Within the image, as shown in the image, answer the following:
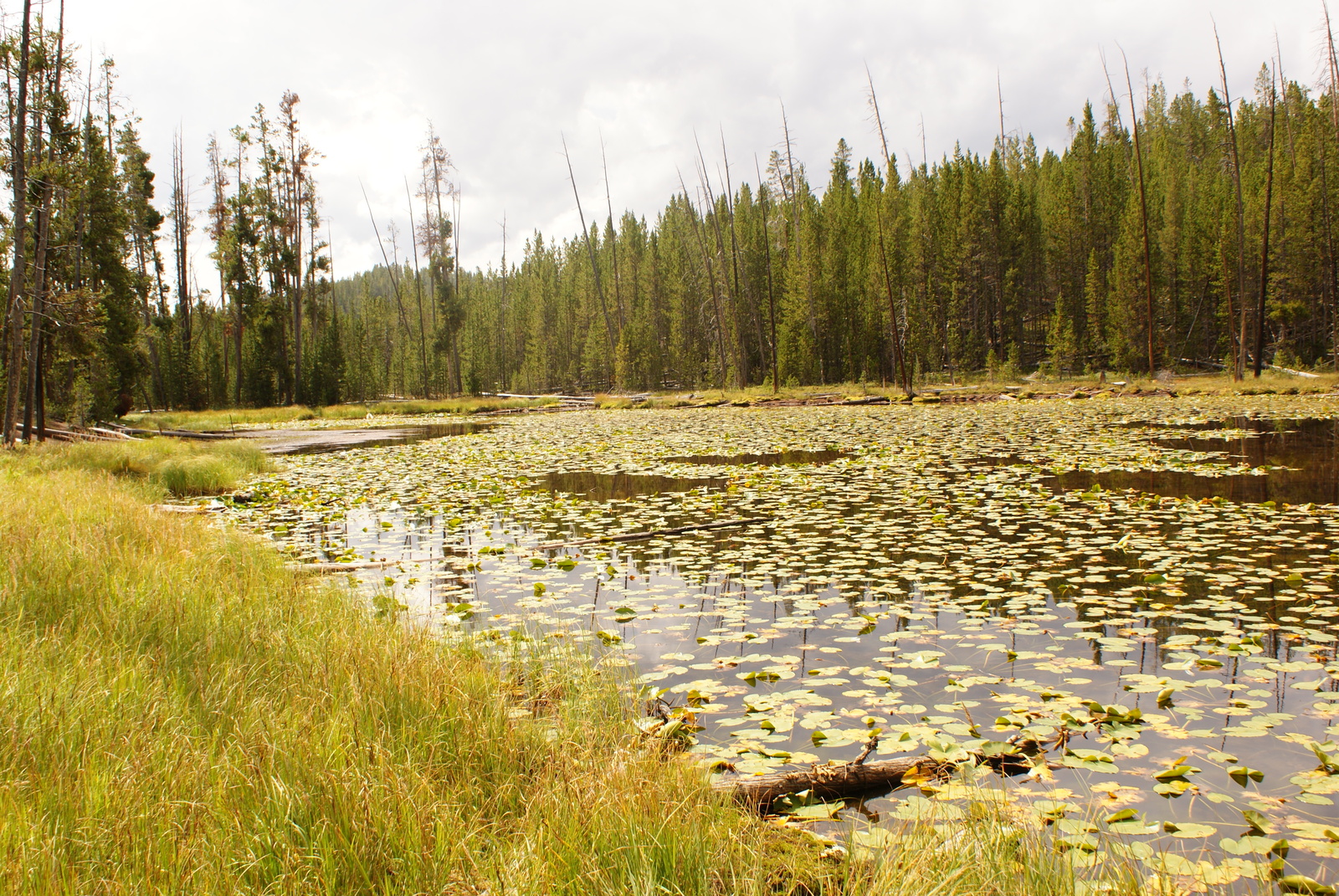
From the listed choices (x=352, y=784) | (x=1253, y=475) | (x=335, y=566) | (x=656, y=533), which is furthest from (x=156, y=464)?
(x=1253, y=475)

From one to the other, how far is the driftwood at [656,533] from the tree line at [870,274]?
2016 cm

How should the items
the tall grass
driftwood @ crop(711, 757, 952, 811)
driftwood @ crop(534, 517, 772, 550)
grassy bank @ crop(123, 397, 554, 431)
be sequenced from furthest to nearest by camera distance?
grassy bank @ crop(123, 397, 554, 431) < the tall grass < driftwood @ crop(534, 517, 772, 550) < driftwood @ crop(711, 757, 952, 811)

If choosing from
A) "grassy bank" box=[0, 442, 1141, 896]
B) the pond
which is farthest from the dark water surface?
"grassy bank" box=[0, 442, 1141, 896]

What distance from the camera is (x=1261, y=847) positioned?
7.73ft

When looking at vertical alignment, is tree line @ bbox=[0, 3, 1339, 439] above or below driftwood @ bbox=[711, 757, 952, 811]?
above

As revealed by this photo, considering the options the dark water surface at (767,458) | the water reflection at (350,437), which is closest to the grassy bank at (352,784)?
the dark water surface at (767,458)

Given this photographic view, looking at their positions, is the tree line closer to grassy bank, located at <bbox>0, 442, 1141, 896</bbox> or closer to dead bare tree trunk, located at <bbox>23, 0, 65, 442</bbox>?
dead bare tree trunk, located at <bbox>23, 0, 65, 442</bbox>

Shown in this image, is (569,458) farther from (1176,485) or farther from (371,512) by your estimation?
(1176,485)

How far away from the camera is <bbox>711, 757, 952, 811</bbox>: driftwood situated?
2.72 m

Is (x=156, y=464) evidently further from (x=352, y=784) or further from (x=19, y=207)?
(x=352, y=784)

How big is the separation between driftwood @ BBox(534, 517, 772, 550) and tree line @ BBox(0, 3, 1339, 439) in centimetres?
2016

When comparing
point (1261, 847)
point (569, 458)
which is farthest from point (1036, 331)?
point (1261, 847)

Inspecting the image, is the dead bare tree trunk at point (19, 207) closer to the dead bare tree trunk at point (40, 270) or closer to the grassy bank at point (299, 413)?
the dead bare tree trunk at point (40, 270)

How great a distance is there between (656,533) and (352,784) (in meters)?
5.60
